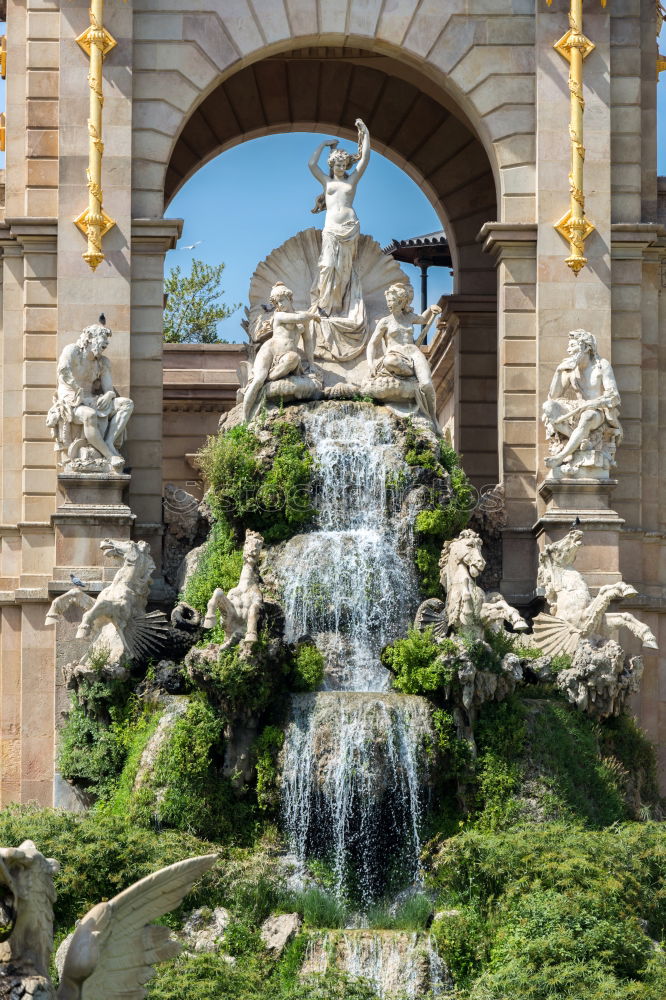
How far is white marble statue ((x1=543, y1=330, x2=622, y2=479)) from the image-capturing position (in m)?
36.5

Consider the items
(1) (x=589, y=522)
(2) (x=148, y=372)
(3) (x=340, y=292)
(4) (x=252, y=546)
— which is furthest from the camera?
(3) (x=340, y=292)

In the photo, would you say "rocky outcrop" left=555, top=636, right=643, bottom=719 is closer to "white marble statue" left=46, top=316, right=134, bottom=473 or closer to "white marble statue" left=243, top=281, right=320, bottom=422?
"white marble statue" left=243, top=281, right=320, bottom=422

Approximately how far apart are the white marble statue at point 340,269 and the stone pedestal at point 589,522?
167 inches

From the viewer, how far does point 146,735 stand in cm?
3222

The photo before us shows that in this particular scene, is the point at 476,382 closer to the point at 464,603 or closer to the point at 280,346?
the point at 280,346

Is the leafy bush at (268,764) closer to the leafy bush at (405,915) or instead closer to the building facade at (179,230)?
the leafy bush at (405,915)

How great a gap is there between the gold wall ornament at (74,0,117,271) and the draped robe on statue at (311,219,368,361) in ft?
12.3

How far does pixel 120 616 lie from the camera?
33406 mm

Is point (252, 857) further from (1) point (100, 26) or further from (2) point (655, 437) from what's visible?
(1) point (100, 26)

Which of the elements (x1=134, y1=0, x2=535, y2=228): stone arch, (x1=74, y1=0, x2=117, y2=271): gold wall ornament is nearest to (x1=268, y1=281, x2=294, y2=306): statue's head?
(x1=74, y1=0, x2=117, y2=271): gold wall ornament

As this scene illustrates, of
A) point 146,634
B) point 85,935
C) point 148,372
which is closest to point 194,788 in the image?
point 146,634

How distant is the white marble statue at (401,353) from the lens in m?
37.0

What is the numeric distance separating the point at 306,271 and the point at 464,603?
28.8ft

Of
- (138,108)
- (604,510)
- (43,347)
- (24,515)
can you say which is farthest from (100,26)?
(604,510)
